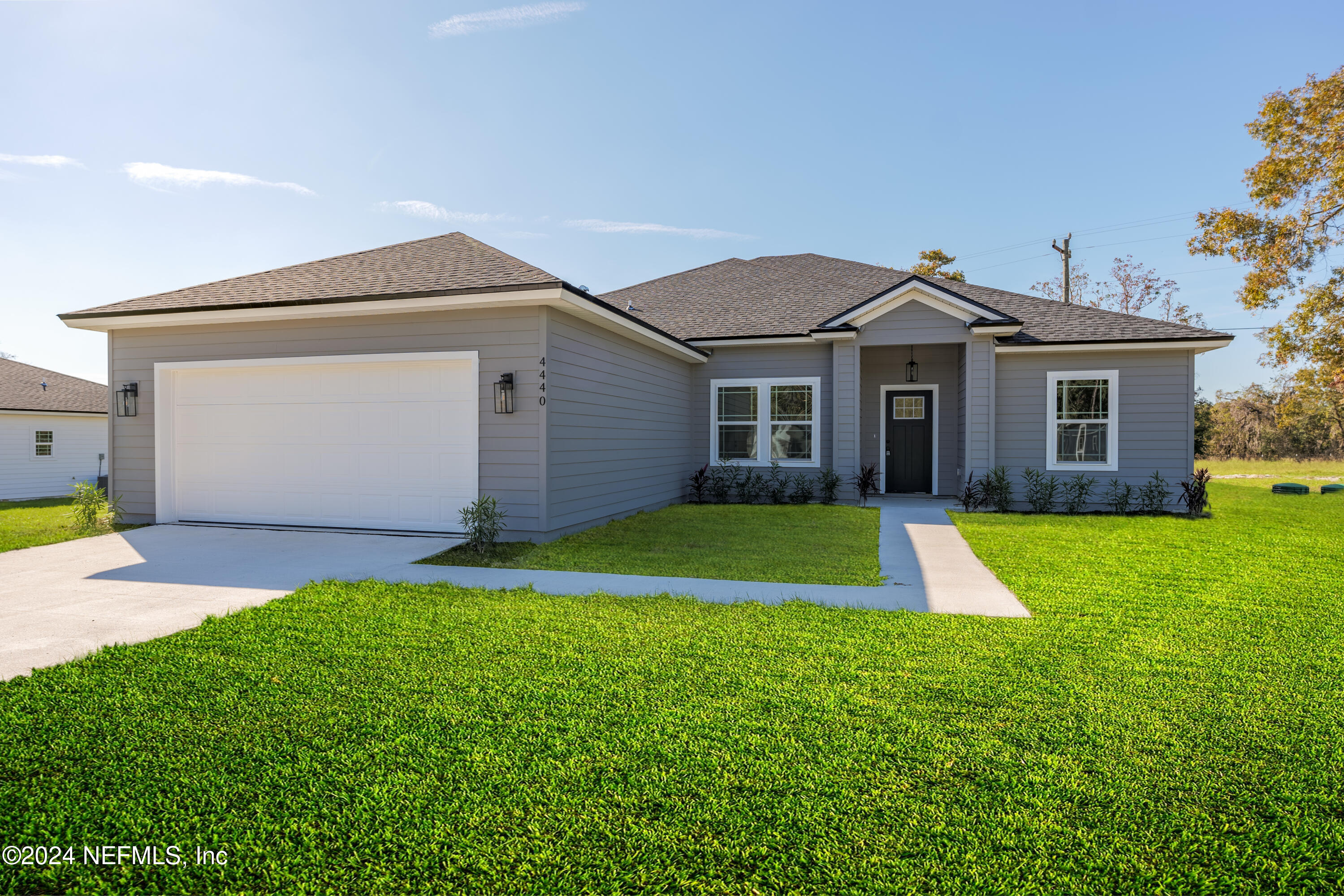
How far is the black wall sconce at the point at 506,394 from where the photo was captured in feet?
26.5

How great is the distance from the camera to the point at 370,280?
355 inches

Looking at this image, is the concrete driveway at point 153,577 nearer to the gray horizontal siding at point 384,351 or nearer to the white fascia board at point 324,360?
the gray horizontal siding at point 384,351

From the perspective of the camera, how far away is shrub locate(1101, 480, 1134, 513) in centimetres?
1183

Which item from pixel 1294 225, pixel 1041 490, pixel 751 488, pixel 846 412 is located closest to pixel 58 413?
pixel 751 488

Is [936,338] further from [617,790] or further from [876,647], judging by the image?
[617,790]

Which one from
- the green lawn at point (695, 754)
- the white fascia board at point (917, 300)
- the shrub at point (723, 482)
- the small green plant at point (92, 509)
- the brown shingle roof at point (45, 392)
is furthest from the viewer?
the brown shingle roof at point (45, 392)

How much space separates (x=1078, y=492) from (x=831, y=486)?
4257 mm

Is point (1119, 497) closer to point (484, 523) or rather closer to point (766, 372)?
point (766, 372)

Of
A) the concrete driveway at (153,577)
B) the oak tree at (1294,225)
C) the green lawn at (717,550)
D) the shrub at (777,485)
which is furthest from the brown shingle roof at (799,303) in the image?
the concrete driveway at (153,577)

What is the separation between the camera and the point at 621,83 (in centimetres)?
1374

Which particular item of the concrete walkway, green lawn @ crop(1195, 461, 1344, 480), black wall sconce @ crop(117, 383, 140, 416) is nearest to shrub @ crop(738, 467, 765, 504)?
the concrete walkway

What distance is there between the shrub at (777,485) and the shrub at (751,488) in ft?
0.34

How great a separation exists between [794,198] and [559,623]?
1945 centimetres

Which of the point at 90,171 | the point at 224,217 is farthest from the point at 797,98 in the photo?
the point at 90,171
